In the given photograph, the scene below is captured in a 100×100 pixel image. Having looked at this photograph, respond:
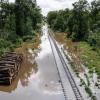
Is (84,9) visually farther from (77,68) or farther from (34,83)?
(34,83)

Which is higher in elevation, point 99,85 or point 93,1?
point 93,1

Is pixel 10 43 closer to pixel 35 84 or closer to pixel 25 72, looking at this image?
pixel 25 72

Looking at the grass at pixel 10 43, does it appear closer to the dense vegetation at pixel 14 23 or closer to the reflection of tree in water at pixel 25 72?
the dense vegetation at pixel 14 23

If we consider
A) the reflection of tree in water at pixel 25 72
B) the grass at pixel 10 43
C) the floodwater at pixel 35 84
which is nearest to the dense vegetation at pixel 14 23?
the grass at pixel 10 43

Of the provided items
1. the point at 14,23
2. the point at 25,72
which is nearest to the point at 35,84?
the point at 25,72

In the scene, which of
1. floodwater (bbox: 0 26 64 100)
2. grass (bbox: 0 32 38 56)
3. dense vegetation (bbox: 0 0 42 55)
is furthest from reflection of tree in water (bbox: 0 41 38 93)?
dense vegetation (bbox: 0 0 42 55)

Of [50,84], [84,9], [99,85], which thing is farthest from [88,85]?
[84,9]

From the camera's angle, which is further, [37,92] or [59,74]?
[59,74]

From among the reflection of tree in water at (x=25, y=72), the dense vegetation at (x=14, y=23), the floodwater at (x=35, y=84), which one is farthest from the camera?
the dense vegetation at (x=14, y=23)

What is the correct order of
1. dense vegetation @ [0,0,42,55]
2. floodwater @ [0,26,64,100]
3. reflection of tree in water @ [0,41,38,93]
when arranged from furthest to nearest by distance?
dense vegetation @ [0,0,42,55]
reflection of tree in water @ [0,41,38,93]
floodwater @ [0,26,64,100]

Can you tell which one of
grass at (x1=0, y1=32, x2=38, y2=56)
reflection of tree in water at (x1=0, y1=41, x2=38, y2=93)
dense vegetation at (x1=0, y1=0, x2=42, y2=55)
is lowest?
reflection of tree in water at (x1=0, y1=41, x2=38, y2=93)

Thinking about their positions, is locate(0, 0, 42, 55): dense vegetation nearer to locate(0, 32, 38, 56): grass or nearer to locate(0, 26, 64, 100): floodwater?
locate(0, 32, 38, 56): grass
